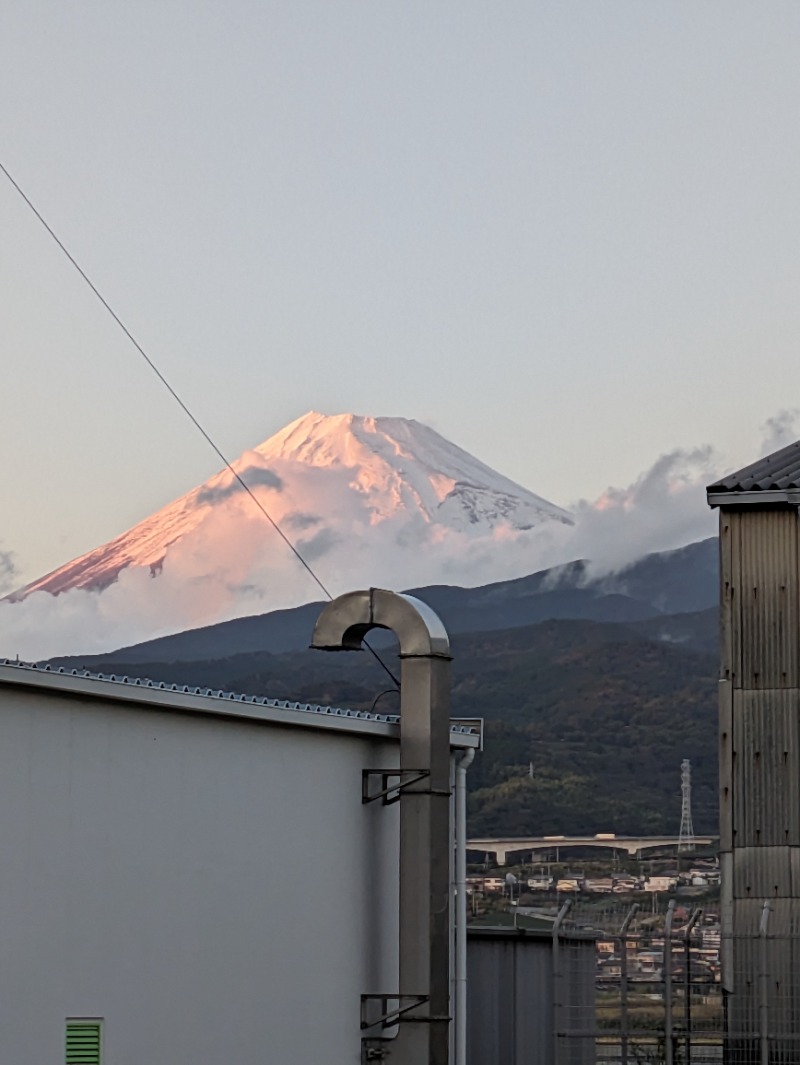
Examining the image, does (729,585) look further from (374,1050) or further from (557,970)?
(374,1050)

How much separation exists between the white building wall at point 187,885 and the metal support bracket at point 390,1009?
0.52ft

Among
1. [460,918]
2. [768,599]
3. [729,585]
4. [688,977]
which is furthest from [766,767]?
[460,918]

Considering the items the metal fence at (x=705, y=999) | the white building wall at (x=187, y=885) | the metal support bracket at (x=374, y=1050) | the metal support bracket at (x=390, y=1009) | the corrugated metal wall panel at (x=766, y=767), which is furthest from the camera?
the corrugated metal wall panel at (x=766, y=767)

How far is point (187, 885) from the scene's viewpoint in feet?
64.8

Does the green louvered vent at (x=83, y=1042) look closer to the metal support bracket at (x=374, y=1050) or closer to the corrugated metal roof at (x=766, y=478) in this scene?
the metal support bracket at (x=374, y=1050)

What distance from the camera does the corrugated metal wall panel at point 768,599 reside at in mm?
24625

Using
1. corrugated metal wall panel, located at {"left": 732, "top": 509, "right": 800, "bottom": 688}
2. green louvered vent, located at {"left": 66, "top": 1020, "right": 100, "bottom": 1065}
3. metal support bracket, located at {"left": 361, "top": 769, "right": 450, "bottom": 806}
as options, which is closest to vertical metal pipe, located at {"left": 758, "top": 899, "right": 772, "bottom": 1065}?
corrugated metal wall panel, located at {"left": 732, "top": 509, "right": 800, "bottom": 688}

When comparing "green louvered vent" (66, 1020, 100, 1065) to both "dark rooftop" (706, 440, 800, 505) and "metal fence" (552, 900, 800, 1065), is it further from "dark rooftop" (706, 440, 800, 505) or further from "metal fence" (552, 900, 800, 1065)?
"dark rooftop" (706, 440, 800, 505)

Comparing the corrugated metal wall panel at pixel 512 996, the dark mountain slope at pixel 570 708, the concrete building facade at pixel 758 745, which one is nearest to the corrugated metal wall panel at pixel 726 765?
the concrete building facade at pixel 758 745

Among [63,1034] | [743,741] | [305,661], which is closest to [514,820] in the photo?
[305,661]

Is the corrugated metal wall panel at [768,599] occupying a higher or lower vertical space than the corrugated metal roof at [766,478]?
lower

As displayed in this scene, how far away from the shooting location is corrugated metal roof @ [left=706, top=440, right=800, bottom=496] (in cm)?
2470

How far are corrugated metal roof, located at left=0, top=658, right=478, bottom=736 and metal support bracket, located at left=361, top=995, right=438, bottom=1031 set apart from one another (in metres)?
3.02

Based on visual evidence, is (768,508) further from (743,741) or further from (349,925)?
(349,925)
